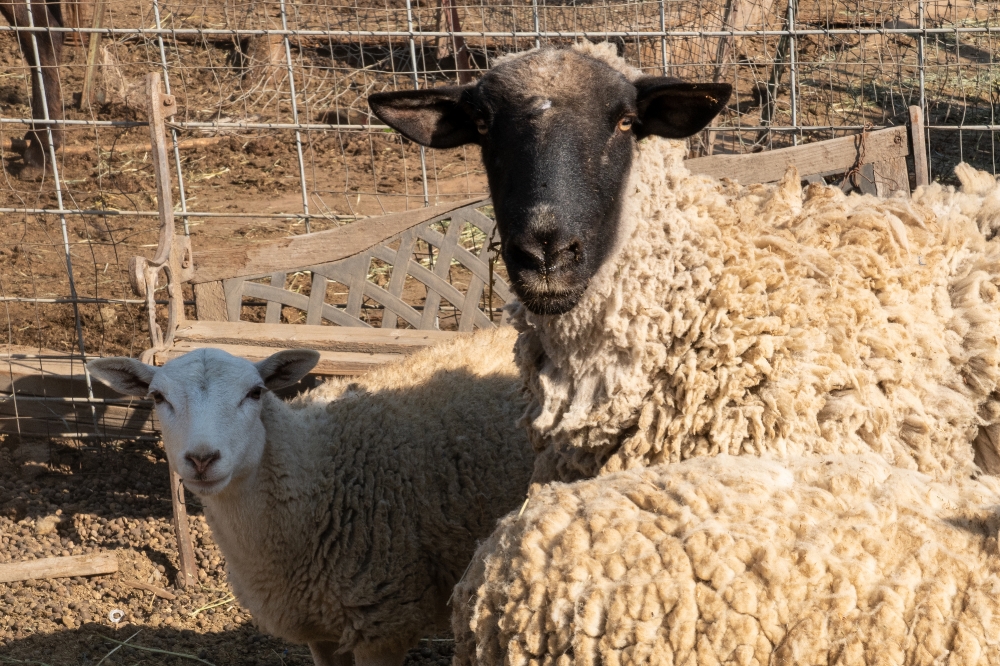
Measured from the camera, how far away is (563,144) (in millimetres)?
3037

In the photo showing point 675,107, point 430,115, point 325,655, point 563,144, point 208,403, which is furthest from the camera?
point 325,655

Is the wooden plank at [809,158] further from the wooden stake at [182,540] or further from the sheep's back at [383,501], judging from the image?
the wooden stake at [182,540]

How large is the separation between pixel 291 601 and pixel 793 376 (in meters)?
2.36

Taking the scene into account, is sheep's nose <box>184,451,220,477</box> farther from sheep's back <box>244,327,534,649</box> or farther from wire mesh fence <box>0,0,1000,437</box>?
wire mesh fence <box>0,0,1000,437</box>

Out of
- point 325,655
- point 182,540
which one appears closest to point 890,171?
point 325,655

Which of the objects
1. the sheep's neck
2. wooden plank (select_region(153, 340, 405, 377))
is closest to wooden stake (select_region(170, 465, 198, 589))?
wooden plank (select_region(153, 340, 405, 377))

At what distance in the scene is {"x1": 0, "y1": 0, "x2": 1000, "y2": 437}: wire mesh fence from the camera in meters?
6.27

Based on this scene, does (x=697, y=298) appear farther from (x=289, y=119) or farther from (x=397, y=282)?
(x=289, y=119)

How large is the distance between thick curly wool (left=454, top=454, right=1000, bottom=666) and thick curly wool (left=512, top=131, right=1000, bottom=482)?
0.59 meters

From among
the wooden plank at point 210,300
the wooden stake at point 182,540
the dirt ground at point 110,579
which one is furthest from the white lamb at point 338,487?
the wooden plank at point 210,300

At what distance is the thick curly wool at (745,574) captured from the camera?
6.42 feet

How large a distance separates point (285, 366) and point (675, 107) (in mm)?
2297

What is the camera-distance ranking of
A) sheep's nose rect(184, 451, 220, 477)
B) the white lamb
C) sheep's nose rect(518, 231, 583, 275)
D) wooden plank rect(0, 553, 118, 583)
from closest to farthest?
sheep's nose rect(518, 231, 583, 275) < sheep's nose rect(184, 451, 220, 477) < the white lamb < wooden plank rect(0, 553, 118, 583)

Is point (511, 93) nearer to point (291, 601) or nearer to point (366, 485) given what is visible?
point (366, 485)
